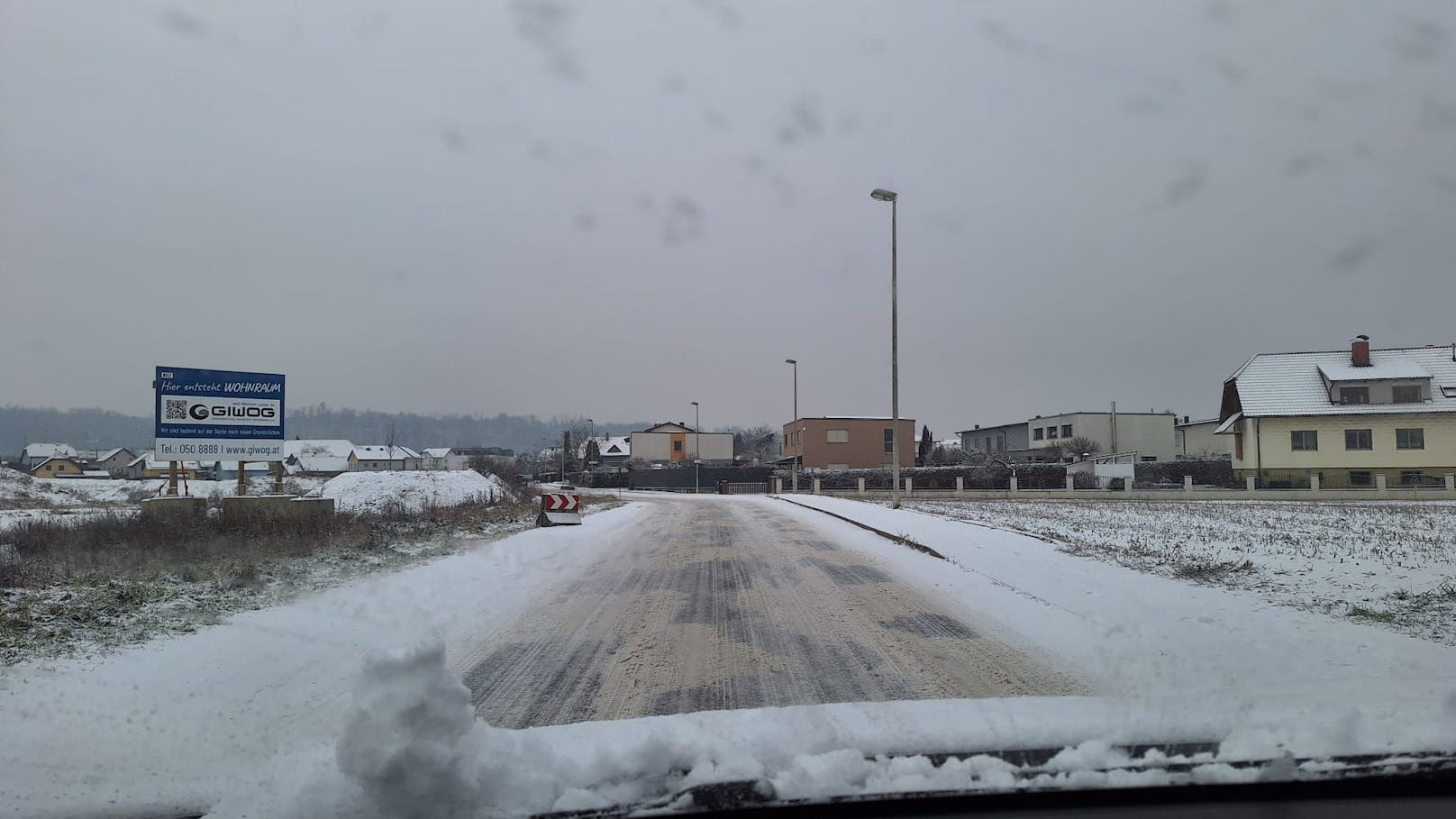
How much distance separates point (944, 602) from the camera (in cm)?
954

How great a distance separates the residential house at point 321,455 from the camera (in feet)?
308

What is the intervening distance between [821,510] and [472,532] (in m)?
14.7

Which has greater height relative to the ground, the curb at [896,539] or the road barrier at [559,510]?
the road barrier at [559,510]

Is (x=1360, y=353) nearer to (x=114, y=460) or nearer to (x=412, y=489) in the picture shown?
(x=412, y=489)

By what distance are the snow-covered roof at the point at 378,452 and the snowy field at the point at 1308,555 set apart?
367 ft

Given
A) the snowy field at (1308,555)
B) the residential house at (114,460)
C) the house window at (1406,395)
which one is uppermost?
the house window at (1406,395)

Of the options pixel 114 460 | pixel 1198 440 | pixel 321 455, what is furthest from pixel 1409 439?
pixel 114 460

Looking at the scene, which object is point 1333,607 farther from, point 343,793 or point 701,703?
point 343,793

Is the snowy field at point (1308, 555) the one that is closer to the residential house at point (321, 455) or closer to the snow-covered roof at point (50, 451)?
the residential house at point (321, 455)

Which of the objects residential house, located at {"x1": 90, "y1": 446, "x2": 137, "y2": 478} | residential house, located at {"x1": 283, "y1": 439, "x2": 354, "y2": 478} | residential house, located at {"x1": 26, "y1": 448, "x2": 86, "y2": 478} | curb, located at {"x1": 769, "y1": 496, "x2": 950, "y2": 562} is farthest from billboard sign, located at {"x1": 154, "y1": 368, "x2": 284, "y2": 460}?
residential house, located at {"x1": 90, "y1": 446, "x2": 137, "y2": 478}

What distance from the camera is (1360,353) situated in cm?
4447

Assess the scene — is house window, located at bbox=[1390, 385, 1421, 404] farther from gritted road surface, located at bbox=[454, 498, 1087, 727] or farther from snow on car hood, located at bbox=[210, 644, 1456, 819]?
snow on car hood, located at bbox=[210, 644, 1456, 819]

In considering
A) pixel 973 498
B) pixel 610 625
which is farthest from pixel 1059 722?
pixel 973 498

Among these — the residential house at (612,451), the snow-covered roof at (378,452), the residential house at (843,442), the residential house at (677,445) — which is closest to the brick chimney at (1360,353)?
the residential house at (843,442)
